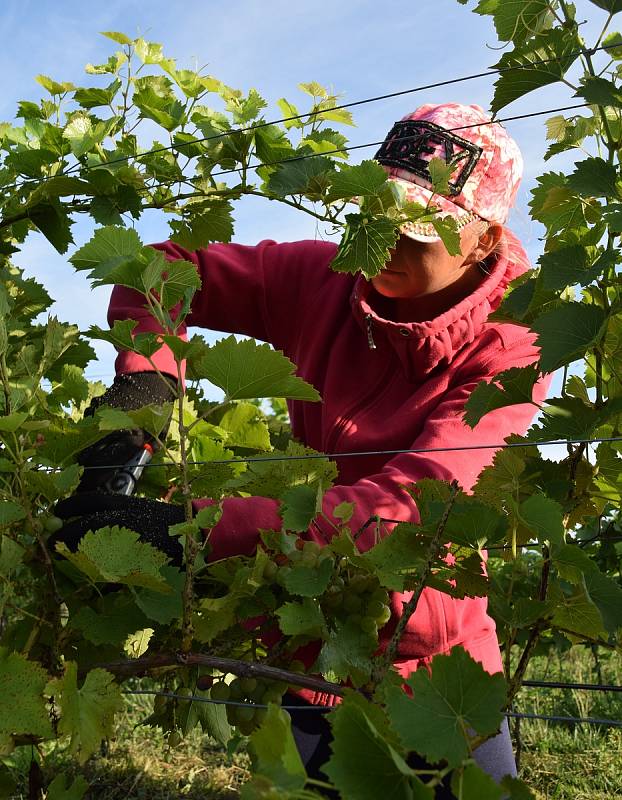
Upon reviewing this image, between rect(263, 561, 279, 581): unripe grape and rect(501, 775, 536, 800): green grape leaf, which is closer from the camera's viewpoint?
rect(501, 775, 536, 800): green grape leaf

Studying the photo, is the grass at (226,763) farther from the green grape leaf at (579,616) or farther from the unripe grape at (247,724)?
the green grape leaf at (579,616)

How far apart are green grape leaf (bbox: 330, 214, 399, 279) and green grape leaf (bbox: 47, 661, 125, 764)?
2.23ft

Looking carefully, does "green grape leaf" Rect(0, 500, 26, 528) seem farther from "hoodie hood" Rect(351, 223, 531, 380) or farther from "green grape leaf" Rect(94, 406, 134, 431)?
"hoodie hood" Rect(351, 223, 531, 380)

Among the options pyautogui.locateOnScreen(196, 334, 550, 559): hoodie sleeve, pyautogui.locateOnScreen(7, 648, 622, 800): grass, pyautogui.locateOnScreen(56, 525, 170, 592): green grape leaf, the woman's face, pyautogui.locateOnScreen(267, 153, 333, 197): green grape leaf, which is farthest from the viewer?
pyautogui.locateOnScreen(7, 648, 622, 800): grass

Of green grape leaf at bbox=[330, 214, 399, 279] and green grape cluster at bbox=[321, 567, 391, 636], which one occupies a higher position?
green grape leaf at bbox=[330, 214, 399, 279]

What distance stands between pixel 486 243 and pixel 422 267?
0.74 feet

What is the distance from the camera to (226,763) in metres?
3.83

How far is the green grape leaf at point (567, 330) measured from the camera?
1.08 m

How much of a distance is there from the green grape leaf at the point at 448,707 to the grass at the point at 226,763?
9.19 feet

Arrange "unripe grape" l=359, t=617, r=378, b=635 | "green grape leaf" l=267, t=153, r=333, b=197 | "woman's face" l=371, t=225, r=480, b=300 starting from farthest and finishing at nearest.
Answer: "woman's face" l=371, t=225, r=480, b=300 → "green grape leaf" l=267, t=153, r=333, b=197 → "unripe grape" l=359, t=617, r=378, b=635

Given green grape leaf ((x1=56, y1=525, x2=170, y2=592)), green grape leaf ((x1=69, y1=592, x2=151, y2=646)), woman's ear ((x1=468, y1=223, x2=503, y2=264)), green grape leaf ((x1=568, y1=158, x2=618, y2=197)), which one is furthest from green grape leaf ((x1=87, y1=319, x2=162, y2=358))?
woman's ear ((x1=468, y1=223, x2=503, y2=264))

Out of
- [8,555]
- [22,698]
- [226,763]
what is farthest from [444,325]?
[226,763]

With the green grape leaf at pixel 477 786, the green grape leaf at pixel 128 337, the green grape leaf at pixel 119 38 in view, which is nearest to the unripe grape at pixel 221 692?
the green grape leaf at pixel 128 337

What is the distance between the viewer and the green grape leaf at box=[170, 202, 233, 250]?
1.77m
